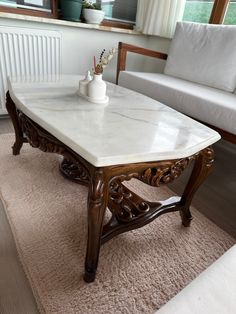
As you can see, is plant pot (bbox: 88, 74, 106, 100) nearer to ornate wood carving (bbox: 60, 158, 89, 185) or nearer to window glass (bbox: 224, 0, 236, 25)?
ornate wood carving (bbox: 60, 158, 89, 185)

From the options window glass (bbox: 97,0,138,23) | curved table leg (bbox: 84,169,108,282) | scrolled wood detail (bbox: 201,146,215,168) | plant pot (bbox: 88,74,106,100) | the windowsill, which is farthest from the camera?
window glass (bbox: 97,0,138,23)

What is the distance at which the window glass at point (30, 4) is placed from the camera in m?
1.92

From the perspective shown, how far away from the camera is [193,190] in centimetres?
103

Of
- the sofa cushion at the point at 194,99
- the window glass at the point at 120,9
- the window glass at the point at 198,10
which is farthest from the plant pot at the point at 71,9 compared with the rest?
the window glass at the point at 198,10

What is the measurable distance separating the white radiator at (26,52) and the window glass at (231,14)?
1.46 meters

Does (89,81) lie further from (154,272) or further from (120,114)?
(154,272)

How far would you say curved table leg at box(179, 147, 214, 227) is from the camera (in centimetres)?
93

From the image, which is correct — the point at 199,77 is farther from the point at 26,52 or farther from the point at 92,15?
the point at 26,52

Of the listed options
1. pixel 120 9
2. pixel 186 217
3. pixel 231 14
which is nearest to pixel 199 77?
pixel 231 14

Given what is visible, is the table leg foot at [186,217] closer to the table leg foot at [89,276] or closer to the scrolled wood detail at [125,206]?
the scrolled wood detail at [125,206]

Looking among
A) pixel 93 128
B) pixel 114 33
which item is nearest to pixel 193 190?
pixel 93 128

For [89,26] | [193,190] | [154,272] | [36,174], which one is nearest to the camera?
[154,272]

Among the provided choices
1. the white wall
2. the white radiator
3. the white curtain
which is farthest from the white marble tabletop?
the white curtain

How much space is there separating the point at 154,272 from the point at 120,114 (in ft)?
2.02
